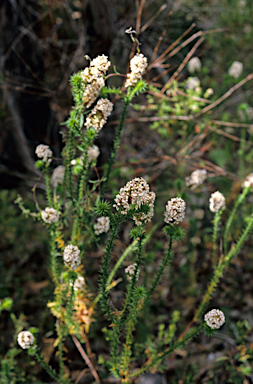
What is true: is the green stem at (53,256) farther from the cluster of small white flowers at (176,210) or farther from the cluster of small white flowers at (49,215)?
the cluster of small white flowers at (176,210)

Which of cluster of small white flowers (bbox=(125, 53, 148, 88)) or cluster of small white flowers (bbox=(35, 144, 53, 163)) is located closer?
cluster of small white flowers (bbox=(125, 53, 148, 88))

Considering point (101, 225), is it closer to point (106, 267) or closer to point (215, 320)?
point (106, 267)

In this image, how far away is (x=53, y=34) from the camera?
8.35 ft

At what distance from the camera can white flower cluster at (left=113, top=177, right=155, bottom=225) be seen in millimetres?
984

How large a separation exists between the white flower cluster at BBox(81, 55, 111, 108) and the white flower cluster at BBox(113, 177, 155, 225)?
Answer: 0.44 meters

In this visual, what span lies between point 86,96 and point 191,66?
184 cm

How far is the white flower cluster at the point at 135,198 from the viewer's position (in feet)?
3.23

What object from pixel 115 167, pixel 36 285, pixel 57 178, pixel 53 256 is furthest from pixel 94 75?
pixel 36 285

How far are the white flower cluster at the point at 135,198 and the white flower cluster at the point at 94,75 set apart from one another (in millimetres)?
442

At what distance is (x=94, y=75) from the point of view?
1127 millimetres

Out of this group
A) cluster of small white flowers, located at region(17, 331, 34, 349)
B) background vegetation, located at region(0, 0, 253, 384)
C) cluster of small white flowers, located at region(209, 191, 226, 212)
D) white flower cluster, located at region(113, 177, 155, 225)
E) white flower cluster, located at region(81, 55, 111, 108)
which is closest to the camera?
A: white flower cluster, located at region(113, 177, 155, 225)

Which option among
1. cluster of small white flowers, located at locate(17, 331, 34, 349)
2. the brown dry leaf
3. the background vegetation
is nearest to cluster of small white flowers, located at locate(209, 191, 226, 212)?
the background vegetation

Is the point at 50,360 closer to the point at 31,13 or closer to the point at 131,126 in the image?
the point at 131,126

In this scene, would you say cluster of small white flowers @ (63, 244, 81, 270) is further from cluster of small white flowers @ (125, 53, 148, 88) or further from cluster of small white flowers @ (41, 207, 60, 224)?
cluster of small white flowers @ (125, 53, 148, 88)
